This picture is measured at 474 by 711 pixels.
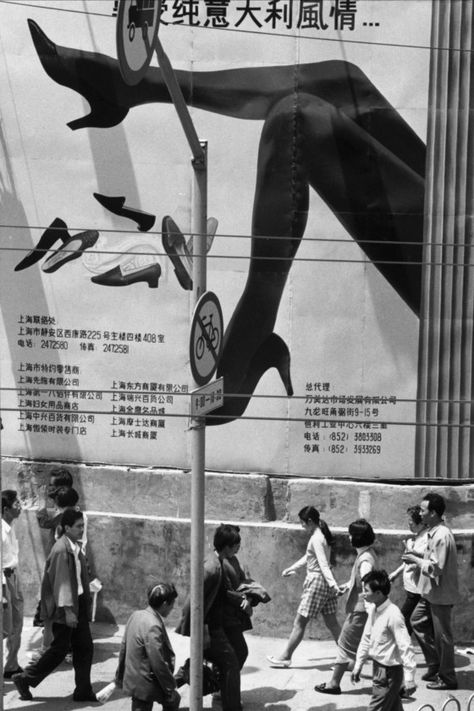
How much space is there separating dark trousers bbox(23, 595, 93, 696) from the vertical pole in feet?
6.65

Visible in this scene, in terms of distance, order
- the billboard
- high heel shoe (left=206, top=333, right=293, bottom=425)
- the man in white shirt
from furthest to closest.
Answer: high heel shoe (left=206, top=333, right=293, bottom=425)
the billboard
the man in white shirt

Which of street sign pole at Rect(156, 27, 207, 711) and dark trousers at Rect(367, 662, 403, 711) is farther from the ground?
street sign pole at Rect(156, 27, 207, 711)

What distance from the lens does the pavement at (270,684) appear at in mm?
11633

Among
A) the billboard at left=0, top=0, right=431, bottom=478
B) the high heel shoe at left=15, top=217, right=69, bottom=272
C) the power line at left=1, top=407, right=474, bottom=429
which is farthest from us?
the high heel shoe at left=15, top=217, right=69, bottom=272

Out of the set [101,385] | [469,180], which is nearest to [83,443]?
[101,385]

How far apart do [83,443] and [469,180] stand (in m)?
4.60

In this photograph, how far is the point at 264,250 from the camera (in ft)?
44.4

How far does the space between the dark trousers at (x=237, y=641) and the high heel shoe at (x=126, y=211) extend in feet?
14.0

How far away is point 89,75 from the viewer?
1367 centimetres

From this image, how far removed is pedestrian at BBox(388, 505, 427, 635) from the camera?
39.4 feet

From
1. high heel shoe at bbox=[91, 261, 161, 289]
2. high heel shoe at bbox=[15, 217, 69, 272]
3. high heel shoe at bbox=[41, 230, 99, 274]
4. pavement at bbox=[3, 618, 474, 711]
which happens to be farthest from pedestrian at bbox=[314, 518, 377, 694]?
high heel shoe at bbox=[15, 217, 69, 272]

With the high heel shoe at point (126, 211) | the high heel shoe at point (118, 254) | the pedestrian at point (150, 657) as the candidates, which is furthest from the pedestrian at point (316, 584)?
the high heel shoe at point (126, 211)

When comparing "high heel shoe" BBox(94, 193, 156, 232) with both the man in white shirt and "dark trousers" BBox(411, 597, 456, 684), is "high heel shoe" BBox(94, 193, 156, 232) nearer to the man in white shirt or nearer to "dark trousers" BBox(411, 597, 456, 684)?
"dark trousers" BBox(411, 597, 456, 684)

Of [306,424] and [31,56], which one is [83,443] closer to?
[306,424]
